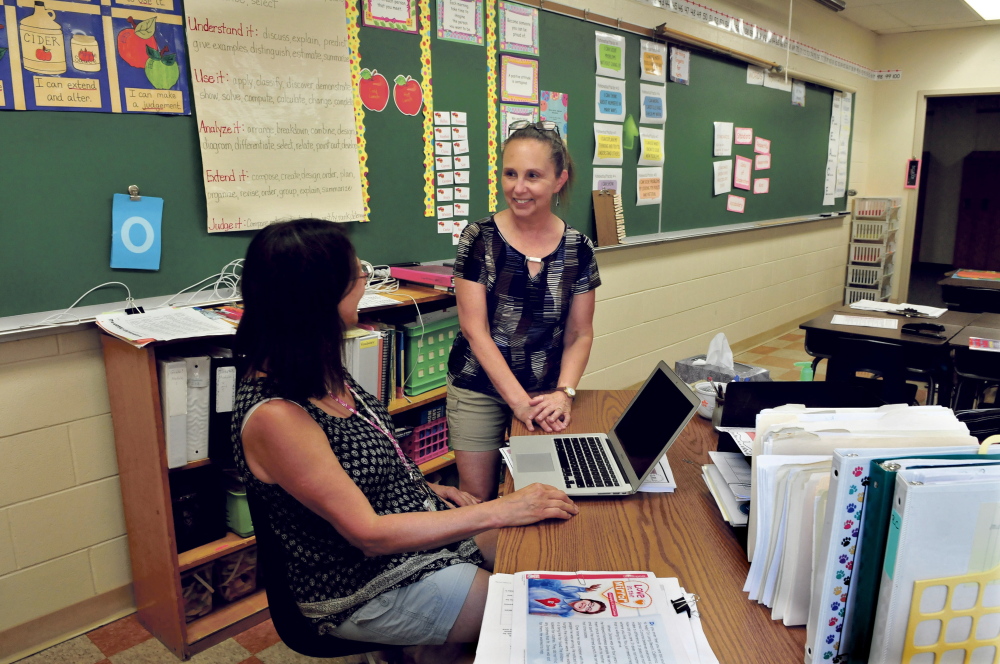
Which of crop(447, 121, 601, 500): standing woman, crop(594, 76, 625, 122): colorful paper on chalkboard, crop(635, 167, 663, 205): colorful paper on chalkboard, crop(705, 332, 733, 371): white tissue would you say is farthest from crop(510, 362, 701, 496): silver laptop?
crop(635, 167, 663, 205): colorful paper on chalkboard

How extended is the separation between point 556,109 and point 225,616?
2.68m

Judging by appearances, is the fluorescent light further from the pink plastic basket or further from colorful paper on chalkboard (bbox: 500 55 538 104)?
the pink plastic basket

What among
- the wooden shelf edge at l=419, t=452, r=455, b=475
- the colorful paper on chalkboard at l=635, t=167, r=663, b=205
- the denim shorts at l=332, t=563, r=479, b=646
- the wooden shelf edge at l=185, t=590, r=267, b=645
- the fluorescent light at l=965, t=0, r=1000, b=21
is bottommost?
the wooden shelf edge at l=185, t=590, r=267, b=645

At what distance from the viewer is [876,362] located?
3.13 metres

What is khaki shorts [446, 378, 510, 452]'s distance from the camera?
6.27ft

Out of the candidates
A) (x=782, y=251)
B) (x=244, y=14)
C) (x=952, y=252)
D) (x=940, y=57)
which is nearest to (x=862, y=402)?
(x=244, y=14)

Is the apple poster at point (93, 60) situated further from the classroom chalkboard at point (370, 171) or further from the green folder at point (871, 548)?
the green folder at point (871, 548)

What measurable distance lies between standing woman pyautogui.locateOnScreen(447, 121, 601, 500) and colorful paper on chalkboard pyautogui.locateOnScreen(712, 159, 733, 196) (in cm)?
326

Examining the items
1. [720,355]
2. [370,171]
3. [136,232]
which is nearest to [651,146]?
[370,171]

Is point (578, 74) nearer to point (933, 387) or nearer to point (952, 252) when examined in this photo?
point (933, 387)

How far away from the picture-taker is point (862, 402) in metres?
1.51

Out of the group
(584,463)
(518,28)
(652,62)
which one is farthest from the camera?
(652,62)

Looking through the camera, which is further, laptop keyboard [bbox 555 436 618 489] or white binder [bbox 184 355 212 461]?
white binder [bbox 184 355 212 461]

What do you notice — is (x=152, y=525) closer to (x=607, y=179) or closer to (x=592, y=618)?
(x=592, y=618)
